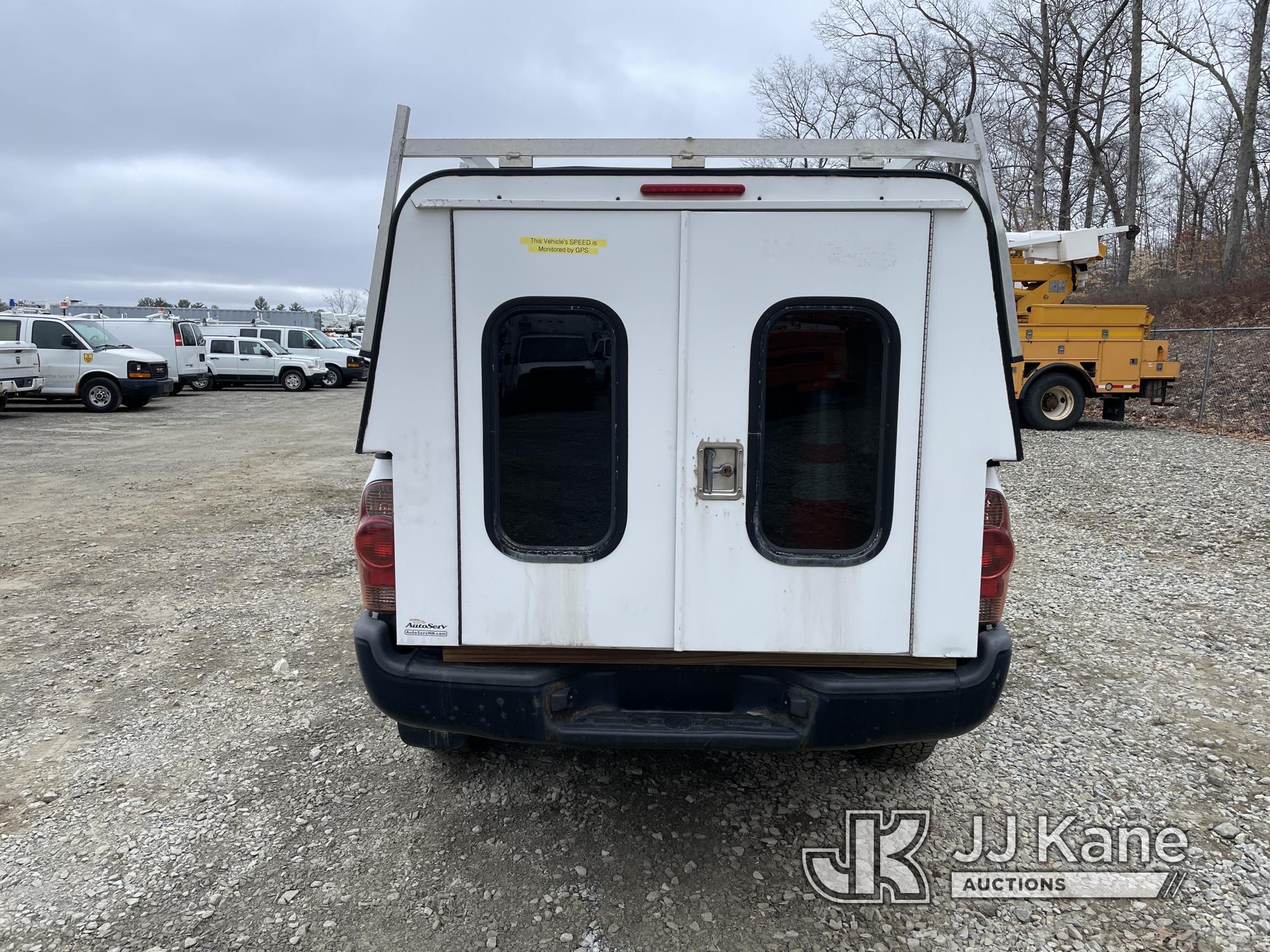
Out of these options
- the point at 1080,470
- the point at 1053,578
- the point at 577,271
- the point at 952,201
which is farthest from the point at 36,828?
the point at 1080,470

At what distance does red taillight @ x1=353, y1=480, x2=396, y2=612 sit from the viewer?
9.02 ft

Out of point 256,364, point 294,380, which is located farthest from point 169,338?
point 294,380

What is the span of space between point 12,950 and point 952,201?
3.68 meters

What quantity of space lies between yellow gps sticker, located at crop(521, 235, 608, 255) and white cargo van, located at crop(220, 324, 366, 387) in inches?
1086

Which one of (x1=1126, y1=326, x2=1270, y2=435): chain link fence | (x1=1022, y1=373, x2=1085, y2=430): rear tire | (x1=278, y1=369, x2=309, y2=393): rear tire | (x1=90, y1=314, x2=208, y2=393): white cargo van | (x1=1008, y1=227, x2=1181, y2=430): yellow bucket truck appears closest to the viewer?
(x1=1008, y1=227, x2=1181, y2=430): yellow bucket truck

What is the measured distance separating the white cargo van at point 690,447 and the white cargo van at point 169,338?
22889 mm

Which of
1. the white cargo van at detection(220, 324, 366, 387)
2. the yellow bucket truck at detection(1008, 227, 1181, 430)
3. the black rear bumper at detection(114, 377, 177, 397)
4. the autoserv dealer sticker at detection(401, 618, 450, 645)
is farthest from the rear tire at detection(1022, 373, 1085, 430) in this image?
the white cargo van at detection(220, 324, 366, 387)

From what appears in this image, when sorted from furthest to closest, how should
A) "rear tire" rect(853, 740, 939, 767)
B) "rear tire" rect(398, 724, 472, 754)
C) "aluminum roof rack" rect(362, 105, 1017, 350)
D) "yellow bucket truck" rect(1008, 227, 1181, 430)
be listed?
"yellow bucket truck" rect(1008, 227, 1181, 430) → "rear tire" rect(853, 740, 939, 767) → "rear tire" rect(398, 724, 472, 754) → "aluminum roof rack" rect(362, 105, 1017, 350)

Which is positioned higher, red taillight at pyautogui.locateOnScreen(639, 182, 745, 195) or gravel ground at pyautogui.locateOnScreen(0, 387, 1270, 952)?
red taillight at pyautogui.locateOnScreen(639, 182, 745, 195)

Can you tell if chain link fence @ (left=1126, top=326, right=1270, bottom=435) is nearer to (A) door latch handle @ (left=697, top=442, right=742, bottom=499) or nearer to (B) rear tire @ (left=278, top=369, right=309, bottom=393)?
(A) door latch handle @ (left=697, top=442, right=742, bottom=499)

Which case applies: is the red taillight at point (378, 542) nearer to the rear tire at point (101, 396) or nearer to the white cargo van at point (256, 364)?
the rear tire at point (101, 396)

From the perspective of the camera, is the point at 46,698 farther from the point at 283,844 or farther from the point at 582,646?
the point at 582,646

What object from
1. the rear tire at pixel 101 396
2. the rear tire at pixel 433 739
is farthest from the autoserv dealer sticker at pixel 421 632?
the rear tire at pixel 101 396

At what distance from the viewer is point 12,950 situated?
2.50 meters
